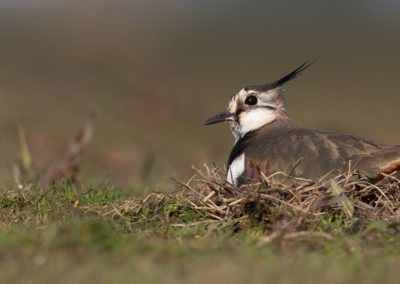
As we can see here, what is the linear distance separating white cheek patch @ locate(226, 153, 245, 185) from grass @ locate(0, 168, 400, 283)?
352 millimetres

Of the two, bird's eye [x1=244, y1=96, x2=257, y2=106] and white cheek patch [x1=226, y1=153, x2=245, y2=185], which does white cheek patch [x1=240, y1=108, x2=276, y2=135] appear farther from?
white cheek patch [x1=226, y1=153, x2=245, y2=185]

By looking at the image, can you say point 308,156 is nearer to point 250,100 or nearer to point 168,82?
point 250,100

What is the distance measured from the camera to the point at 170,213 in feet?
14.2

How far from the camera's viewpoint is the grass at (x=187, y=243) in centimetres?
292

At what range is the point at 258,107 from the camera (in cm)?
575

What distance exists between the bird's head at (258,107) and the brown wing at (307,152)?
0.85 meters

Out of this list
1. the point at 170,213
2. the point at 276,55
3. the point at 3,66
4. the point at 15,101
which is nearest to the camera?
the point at 170,213

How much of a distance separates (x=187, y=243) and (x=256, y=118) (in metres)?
2.41

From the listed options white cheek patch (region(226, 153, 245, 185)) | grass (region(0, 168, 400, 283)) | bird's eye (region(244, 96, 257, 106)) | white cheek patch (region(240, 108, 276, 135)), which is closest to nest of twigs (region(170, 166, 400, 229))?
grass (region(0, 168, 400, 283))

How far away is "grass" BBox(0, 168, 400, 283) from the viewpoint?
2.92m

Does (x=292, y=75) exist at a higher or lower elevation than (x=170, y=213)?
higher

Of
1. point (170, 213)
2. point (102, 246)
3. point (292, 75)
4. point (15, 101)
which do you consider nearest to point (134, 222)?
point (170, 213)

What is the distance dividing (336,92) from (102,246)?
18338mm

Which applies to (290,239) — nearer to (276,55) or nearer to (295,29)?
(276,55)
